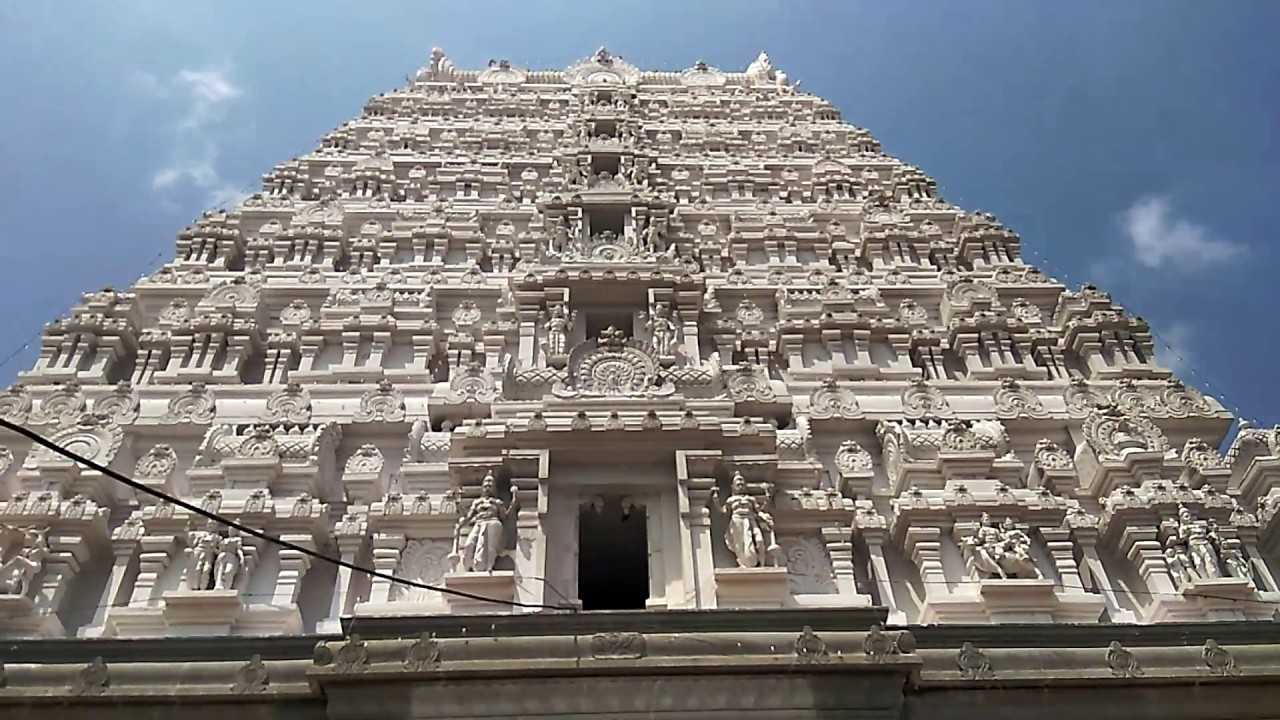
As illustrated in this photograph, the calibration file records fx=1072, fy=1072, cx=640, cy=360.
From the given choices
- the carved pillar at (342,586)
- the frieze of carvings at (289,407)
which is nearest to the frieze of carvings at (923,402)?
the carved pillar at (342,586)

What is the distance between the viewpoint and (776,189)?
83.6ft

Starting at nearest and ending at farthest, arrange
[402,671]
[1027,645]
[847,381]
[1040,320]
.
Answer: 1. [402,671]
2. [1027,645]
3. [847,381]
4. [1040,320]

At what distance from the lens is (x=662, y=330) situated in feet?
58.4

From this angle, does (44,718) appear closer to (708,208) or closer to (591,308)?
(591,308)

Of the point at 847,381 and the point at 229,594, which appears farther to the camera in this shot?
the point at 847,381

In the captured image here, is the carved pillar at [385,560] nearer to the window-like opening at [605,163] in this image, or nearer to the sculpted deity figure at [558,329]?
the sculpted deity figure at [558,329]

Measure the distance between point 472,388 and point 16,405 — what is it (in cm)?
685

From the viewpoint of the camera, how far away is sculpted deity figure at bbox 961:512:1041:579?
13.7 meters

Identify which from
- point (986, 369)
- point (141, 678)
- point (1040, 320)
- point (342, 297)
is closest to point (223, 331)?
point (342, 297)

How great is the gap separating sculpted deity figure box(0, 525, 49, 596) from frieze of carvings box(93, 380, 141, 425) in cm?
245

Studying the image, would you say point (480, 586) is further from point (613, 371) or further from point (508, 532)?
point (613, 371)

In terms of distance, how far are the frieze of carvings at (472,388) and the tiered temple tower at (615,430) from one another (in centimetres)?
10

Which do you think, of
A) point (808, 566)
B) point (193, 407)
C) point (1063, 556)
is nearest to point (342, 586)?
point (193, 407)

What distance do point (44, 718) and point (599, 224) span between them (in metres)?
13.6
